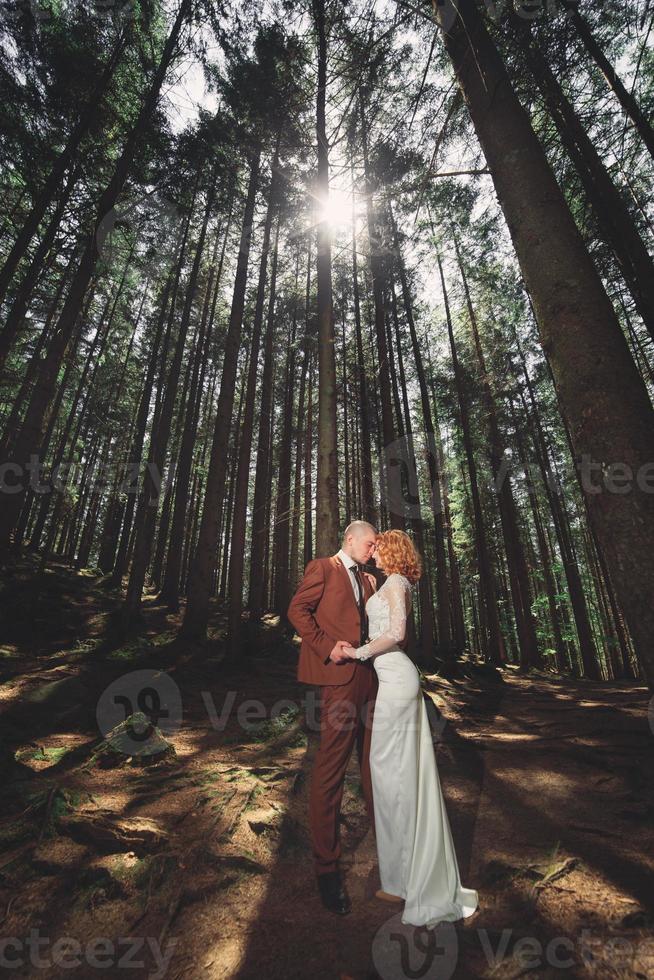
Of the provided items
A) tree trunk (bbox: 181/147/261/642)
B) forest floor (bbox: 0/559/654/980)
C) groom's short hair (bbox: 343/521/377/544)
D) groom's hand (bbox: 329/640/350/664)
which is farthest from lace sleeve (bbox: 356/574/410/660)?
tree trunk (bbox: 181/147/261/642)

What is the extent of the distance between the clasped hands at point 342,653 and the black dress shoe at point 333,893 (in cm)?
129

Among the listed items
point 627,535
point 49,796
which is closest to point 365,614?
point 627,535

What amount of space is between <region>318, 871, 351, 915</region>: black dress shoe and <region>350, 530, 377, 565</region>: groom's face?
2010 millimetres

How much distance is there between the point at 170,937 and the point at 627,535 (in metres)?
3.25

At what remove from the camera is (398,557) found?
9.44ft

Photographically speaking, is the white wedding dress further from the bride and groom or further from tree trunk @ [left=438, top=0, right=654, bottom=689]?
tree trunk @ [left=438, top=0, right=654, bottom=689]

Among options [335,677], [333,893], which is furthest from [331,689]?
[333,893]

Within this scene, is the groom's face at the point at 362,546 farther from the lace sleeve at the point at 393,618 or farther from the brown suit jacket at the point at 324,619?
the lace sleeve at the point at 393,618

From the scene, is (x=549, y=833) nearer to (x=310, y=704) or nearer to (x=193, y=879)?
(x=193, y=879)

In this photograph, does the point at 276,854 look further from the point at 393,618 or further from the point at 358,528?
the point at 358,528

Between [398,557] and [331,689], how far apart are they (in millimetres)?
1044

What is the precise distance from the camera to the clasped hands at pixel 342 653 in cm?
260

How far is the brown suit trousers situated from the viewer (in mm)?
2492

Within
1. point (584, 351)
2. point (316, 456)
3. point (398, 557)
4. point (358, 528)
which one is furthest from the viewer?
point (316, 456)
